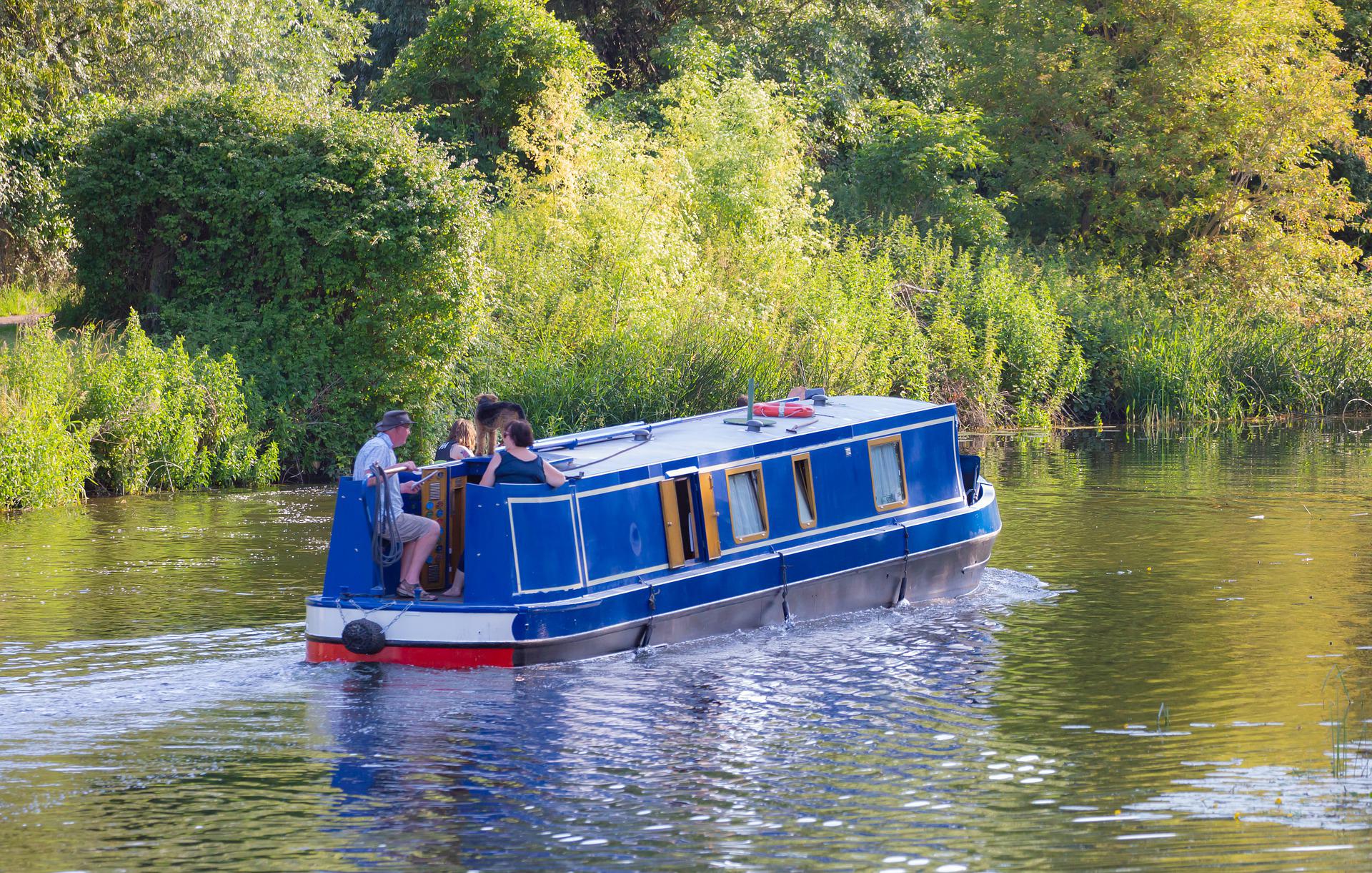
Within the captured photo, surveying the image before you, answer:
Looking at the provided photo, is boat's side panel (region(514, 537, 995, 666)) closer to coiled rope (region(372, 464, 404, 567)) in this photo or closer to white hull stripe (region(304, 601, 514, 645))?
white hull stripe (region(304, 601, 514, 645))

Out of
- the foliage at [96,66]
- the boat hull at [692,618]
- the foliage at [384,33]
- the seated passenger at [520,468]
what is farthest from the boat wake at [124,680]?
the foliage at [384,33]

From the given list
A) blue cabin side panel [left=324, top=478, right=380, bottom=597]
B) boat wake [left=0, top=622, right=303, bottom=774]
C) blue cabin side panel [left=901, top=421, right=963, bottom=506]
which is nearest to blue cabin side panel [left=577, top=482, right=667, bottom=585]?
blue cabin side panel [left=324, top=478, right=380, bottom=597]

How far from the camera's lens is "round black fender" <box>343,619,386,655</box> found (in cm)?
1201

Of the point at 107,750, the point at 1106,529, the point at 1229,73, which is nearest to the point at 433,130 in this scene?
the point at 1229,73

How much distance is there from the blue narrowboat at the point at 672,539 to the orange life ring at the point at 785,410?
0.31 ft

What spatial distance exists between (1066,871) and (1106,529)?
1234 centimetres

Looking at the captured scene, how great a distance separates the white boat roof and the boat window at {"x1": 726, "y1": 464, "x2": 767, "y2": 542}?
176 mm

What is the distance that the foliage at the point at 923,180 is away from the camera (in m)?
40.8

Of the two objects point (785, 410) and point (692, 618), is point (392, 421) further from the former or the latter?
point (785, 410)

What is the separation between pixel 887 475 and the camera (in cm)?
1566

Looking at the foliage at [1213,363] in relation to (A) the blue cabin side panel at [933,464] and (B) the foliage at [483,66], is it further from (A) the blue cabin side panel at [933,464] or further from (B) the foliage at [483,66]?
(A) the blue cabin side panel at [933,464]

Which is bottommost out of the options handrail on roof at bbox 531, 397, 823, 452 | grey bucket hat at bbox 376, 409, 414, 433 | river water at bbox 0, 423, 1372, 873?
river water at bbox 0, 423, 1372, 873

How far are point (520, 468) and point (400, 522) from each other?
97 cm

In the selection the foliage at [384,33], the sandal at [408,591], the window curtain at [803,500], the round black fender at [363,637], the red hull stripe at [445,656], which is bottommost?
the red hull stripe at [445,656]
